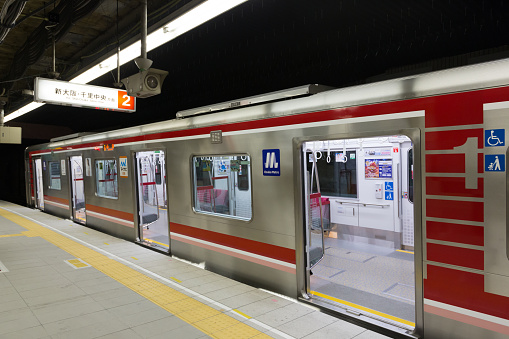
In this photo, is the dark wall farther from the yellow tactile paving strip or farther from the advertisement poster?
the advertisement poster

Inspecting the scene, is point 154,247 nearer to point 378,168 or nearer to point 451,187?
point 378,168

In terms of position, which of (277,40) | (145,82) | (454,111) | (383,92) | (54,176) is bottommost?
(54,176)

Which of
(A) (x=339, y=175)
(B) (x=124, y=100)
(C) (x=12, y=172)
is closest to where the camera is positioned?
(B) (x=124, y=100)

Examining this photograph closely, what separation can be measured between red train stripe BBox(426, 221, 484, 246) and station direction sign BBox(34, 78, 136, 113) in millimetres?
5021

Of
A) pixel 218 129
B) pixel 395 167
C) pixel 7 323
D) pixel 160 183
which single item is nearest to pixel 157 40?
pixel 218 129

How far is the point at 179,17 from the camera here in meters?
3.68

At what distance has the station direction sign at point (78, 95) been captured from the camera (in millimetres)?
5129

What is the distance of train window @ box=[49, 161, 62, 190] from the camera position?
1088 centimetres

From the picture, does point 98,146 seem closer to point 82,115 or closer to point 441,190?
point 441,190

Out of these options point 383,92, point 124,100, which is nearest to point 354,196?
point 383,92

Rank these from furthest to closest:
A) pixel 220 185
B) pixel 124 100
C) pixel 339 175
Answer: pixel 339 175, pixel 124 100, pixel 220 185

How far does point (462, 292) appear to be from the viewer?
2686mm

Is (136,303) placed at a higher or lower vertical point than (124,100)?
lower

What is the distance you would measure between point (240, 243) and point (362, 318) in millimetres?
1813
